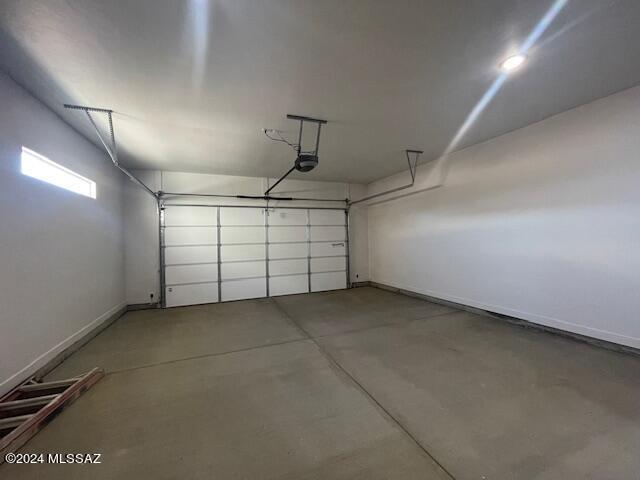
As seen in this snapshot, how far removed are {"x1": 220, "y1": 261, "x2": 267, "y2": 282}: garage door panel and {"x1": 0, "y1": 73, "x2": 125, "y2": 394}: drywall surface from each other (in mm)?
2096

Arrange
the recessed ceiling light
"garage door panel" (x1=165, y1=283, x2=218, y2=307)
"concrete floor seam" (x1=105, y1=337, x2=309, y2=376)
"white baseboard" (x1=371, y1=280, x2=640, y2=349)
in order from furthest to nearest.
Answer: "garage door panel" (x1=165, y1=283, x2=218, y2=307)
"white baseboard" (x1=371, y1=280, x2=640, y2=349)
"concrete floor seam" (x1=105, y1=337, x2=309, y2=376)
the recessed ceiling light

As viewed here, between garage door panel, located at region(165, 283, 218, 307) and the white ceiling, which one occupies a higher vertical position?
the white ceiling

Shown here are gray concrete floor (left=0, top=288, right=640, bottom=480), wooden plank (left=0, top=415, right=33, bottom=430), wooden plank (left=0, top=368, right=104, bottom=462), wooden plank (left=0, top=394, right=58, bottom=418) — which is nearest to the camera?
gray concrete floor (left=0, top=288, right=640, bottom=480)

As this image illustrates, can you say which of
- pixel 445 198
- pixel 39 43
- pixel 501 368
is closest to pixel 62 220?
pixel 39 43

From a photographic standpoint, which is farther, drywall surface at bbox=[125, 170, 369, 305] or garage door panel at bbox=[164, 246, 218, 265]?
garage door panel at bbox=[164, 246, 218, 265]

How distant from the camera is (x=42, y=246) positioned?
2.49m

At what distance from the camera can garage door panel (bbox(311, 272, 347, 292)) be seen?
631 cm

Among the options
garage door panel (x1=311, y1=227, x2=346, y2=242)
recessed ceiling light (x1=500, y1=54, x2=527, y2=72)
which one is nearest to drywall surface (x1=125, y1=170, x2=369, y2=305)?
garage door panel (x1=311, y1=227, x2=346, y2=242)

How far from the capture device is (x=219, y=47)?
1798 mm

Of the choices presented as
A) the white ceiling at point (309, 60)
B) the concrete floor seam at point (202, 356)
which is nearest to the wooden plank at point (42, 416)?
the concrete floor seam at point (202, 356)

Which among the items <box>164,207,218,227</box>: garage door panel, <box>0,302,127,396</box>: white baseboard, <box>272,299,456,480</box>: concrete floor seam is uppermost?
<box>164,207,218,227</box>: garage door panel

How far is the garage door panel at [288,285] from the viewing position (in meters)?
5.89

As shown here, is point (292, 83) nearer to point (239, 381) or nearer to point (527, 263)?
point (239, 381)

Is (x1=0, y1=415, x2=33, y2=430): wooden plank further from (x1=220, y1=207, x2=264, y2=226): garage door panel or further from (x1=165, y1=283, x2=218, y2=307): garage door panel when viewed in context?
(x1=220, y1=207, x2=264, y2=226): garage door panel
